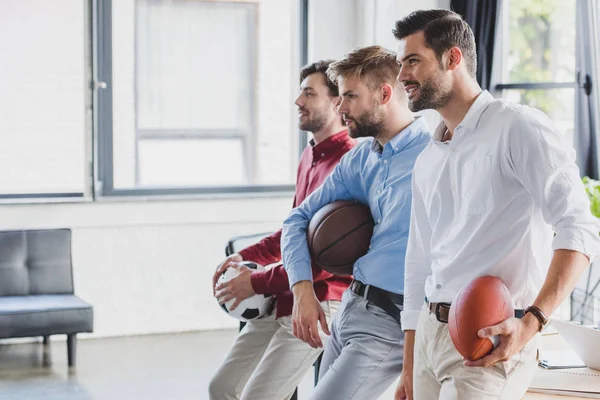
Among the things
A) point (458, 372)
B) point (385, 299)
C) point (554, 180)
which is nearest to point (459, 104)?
point (554, 180)

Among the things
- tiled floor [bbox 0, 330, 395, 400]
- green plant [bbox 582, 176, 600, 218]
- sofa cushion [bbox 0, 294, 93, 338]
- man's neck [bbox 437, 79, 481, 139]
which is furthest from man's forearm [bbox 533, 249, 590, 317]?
sofa cushion [bbox 0, 294, 93, 338]

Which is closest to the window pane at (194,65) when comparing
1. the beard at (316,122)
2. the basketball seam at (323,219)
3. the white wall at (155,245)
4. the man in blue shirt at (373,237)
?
the white wall at (155,245)

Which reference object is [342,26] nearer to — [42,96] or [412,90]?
[42,96]

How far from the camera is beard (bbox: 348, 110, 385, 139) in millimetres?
2490

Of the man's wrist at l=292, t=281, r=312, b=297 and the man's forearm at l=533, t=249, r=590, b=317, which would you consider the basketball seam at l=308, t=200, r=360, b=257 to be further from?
the man's forearm at l=533, t=249, r=590, b=317

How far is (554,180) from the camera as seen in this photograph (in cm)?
165

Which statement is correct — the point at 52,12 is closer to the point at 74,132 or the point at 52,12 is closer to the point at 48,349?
the point at 74,132

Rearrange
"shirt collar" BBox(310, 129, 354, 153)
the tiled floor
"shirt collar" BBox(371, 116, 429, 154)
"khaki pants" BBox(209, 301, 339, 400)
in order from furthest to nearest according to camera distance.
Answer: the tiled floor
"shirt collar" BBox(310, 129, 354, 153)
"khaki pants" BBox(209, 301, 339, 400)
"shirt collar" BBox(371, 116, 429, 154)

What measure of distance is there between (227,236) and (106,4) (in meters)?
1.64

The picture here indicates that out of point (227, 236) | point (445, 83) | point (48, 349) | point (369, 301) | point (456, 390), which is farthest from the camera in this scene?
point (227, 236)

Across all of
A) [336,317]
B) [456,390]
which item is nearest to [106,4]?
[336,317]

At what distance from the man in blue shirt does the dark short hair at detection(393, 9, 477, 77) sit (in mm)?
503

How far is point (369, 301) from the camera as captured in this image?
2385mm

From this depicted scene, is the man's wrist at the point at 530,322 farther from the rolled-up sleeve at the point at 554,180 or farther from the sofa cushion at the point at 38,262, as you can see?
the sofa cushion at the point at 38,262
